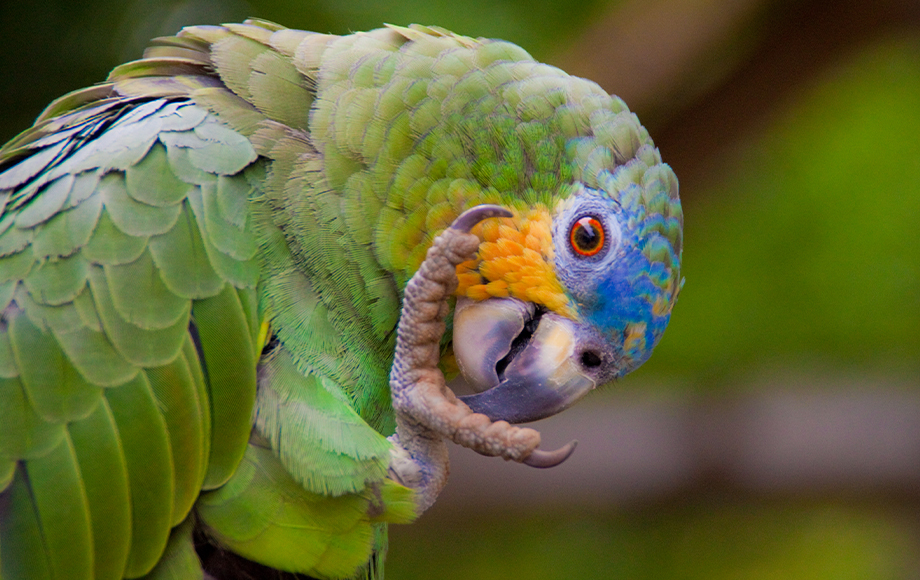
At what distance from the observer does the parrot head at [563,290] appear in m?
1.88

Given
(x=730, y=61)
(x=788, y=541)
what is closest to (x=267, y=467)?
(x=730, y=61)

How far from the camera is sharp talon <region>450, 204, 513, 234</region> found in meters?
1.80

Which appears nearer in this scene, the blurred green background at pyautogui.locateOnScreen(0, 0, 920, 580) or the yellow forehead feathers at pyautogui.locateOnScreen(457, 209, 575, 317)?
the yellow forehead feathers at pyautogui.locateOnScreen(457, 209, 575, 317)

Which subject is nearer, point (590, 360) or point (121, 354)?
point (121, 354)

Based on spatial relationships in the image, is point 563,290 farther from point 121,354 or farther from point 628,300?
point 121,354

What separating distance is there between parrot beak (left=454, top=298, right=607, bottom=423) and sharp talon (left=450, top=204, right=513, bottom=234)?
0.23 meters

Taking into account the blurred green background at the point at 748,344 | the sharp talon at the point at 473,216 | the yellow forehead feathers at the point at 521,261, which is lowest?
the blurred green background at the point at 748,344

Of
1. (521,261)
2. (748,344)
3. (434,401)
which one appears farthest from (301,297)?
(748,344)

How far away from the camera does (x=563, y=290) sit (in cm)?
188

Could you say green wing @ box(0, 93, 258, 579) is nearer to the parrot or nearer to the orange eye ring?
the parrot

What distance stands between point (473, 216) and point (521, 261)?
Answer: 184 mm

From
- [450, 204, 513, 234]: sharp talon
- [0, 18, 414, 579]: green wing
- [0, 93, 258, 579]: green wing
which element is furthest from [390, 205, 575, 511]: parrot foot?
[0, 93, 258, 579]: green wing

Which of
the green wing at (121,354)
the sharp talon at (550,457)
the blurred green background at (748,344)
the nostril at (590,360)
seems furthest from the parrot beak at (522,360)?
the blurred green background at (748,344)

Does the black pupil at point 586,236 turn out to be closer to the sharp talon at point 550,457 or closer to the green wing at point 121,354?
the sharp talon at point 550,457
